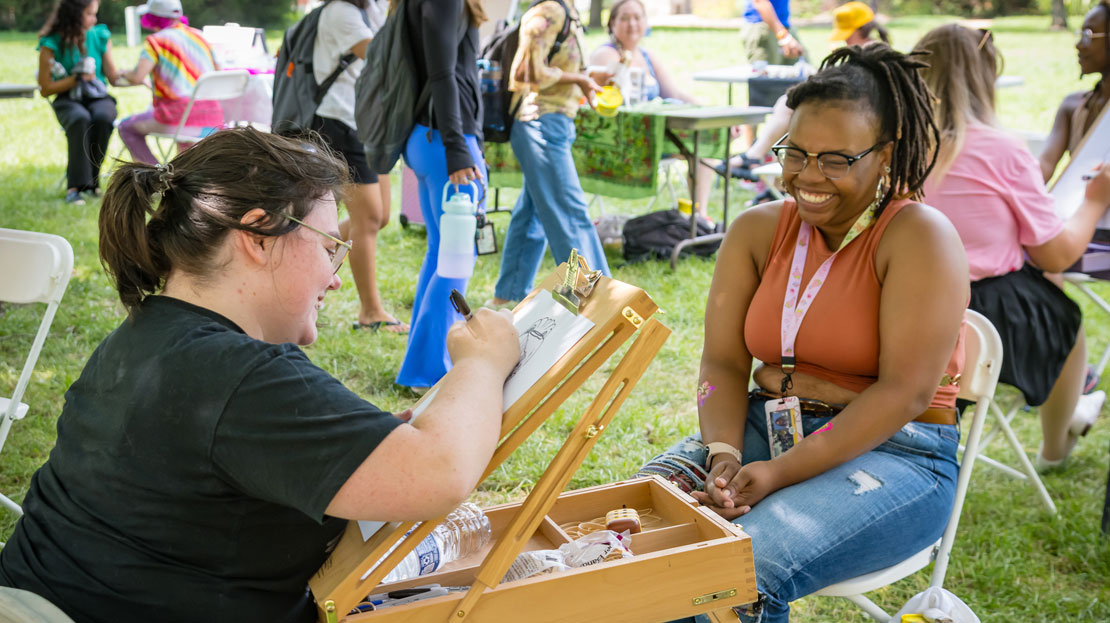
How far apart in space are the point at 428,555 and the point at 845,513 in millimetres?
811

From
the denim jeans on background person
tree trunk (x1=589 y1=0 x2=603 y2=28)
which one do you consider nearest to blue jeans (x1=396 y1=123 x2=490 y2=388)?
the denim jeans on background person

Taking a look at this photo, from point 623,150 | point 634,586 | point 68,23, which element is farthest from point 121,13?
point 634,586

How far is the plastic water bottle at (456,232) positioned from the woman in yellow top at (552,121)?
103 centimetres

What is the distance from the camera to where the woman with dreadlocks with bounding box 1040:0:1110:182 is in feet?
13.2

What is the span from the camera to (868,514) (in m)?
1.85

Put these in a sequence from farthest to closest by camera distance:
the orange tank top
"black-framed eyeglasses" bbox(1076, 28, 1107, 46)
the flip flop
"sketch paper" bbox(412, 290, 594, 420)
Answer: the flip flop → "black-framed eyeglasses" bbox(1076, 28, 1107, 46) → the orange tank top → "sketch paper" bbox(412, 290, 594, 420)

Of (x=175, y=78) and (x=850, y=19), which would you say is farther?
(x=175, y=78)

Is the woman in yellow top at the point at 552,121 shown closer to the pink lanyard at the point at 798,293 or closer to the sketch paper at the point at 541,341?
the pink lanyard at the point at 798,293

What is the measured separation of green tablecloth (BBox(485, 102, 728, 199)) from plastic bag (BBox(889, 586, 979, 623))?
451 cm

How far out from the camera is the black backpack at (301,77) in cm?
434

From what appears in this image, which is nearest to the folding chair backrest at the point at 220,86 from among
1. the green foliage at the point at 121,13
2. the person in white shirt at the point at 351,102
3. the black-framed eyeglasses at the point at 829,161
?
the person in white shirt at the point at 351,102

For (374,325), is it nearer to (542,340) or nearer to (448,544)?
(448,544)

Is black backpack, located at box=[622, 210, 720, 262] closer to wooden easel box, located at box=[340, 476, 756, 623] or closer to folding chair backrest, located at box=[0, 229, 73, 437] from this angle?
folding chair backrest, located at box=[0, 229, 73, 437]

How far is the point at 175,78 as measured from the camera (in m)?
7.60
